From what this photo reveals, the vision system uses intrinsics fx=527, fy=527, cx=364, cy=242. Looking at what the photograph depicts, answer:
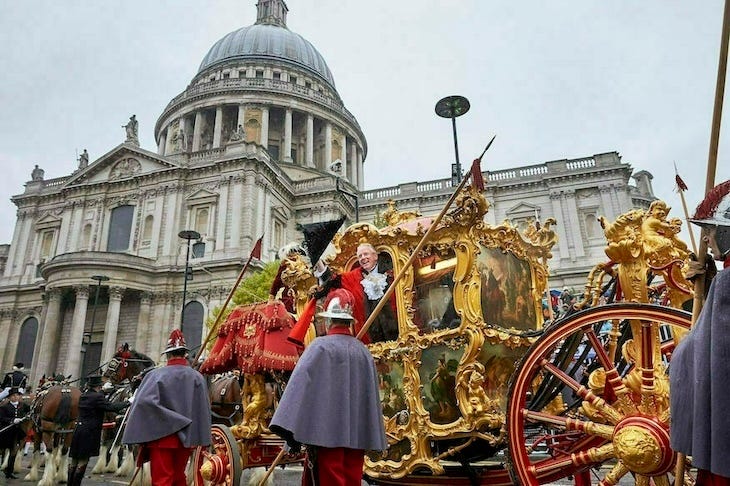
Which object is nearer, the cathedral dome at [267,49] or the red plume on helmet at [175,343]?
the red plume on helmet at [175,343]

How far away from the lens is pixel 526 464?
370cm

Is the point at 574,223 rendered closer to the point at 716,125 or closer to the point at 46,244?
the point at 716,125

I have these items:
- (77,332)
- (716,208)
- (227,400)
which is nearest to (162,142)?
(77,332)

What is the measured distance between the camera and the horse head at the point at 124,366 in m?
12.3

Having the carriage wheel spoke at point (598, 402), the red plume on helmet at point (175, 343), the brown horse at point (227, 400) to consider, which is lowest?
the carriage wheel spoke at point (598, 402)

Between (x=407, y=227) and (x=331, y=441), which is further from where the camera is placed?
(x=407, y=227)

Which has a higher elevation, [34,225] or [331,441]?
[34,225]

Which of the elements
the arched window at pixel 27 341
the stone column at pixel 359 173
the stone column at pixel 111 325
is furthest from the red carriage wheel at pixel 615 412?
the stone column at pixel 359 173

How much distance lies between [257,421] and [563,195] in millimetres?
33326

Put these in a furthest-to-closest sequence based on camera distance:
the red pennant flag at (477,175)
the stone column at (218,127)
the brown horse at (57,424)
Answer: the stone column at (218,127) < the brown horse at (57,424) < the red pennant flag at (477,175)

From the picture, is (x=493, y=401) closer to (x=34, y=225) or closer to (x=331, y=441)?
(x=331, y=441)

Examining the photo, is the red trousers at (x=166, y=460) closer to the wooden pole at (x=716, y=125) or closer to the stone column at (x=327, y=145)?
the wooden pole at (x=716, y=125)

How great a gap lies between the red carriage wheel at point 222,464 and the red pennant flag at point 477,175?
13.3 ft

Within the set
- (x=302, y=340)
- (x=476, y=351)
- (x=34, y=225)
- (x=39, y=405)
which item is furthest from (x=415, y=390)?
(x=34, y=225)
